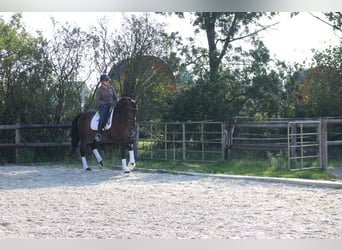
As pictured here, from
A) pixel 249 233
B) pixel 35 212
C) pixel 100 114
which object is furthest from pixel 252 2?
pixel 100 114

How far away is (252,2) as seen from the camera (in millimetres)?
2182

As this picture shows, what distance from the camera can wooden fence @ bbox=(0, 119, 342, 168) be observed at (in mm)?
11352

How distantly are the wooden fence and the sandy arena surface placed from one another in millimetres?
3126

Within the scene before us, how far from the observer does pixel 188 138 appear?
13.3 metres

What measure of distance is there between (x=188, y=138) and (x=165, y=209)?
Answer: 8.09 m

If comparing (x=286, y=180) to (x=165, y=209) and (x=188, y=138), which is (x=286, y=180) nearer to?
(x=165, y=209)

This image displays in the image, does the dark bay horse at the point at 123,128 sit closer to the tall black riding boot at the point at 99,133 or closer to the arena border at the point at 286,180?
the tall black riding boot at the point at 99,133

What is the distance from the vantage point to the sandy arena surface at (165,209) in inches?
157

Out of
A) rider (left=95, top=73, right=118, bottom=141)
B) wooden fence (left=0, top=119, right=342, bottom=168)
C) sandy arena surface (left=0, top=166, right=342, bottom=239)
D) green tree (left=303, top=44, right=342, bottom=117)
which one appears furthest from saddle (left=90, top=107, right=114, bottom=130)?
green tree (left=303, top=44, right=342, bottom=117)

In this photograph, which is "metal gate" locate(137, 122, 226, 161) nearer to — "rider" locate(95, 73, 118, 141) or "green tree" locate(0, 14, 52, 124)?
"rider" locate(95, 73, 118, 141)

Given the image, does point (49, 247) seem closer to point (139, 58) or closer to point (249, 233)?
point (249, 233)

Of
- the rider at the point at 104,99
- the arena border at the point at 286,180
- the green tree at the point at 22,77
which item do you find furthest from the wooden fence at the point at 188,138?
the arena border at the point at 286,180

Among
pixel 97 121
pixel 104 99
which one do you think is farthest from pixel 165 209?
pixel 97 121

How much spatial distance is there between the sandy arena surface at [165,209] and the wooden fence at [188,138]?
3.13 meters
